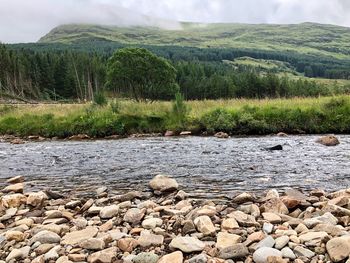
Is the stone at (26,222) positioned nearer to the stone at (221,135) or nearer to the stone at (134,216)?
the stone at (134,216)

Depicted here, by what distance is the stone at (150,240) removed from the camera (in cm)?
740

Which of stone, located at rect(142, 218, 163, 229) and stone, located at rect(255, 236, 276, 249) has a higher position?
stone, located at rect(255, 236, 276, 249)

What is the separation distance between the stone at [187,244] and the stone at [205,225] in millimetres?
411

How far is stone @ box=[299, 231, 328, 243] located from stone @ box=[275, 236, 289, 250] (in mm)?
287

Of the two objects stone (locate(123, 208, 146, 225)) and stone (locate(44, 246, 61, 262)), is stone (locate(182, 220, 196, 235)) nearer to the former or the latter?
stone (locate(123, 208, 146, 225))

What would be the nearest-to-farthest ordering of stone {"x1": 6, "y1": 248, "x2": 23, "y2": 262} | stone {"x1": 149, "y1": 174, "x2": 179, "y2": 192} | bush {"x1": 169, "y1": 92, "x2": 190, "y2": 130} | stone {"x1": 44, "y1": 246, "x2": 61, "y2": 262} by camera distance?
stone {"x1": 44, "y1": 246, "x2": 61, "y2": 262}, stone {"x1": 6, "y1": 248, "x2": 23, "y2": 262}, stone {"x1": 149, "y1": 174, "x2": 179, "y2": 192}, bush {"x1": 169, "y1": 92, "x2": 190, "y2": 130}

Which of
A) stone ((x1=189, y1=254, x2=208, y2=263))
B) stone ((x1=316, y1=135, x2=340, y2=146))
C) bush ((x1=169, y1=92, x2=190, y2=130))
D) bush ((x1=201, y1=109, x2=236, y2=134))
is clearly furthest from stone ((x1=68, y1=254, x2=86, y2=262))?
bush ((x1=169, y1=92, x2=190, y2=130))

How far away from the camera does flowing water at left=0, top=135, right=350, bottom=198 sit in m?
12.7

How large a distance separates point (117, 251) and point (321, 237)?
3.69 metres

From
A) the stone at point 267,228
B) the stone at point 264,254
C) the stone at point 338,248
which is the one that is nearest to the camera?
the stone at point 338,248

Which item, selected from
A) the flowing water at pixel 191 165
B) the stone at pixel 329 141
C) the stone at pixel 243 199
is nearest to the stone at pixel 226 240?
the stone at pixel 243 199

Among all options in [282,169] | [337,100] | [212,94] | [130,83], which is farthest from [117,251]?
[212,94]

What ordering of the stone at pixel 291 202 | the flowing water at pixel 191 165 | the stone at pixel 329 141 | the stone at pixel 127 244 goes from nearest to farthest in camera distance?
the stone at pixel 127 244 < the stone at pixel 291 202 < the flowing water at pixel 191 165 < the stone at pixel 329 141

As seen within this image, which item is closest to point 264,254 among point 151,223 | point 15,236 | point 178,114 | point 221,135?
point 151,223
